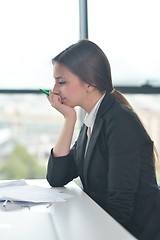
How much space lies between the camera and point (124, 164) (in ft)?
4.85

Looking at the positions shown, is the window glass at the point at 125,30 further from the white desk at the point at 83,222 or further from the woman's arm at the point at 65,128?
the white desk at the point at 83,222

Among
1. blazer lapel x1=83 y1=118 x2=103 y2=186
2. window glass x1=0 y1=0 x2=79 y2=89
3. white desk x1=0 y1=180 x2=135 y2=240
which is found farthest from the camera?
window glass x1=0 y1=0 x2=79 y2=89

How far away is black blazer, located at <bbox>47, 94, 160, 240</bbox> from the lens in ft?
4.80

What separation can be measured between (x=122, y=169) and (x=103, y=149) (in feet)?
0.51

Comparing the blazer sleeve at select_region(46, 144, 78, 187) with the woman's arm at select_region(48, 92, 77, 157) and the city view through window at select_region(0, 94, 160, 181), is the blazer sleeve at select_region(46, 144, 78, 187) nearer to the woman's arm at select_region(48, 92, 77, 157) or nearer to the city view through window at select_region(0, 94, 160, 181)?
the woman's arm at select_region(48, 92, 77, 157)

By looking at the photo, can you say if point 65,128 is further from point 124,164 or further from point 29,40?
point 29,40

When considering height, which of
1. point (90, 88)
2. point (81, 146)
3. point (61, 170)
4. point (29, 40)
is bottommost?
point (61, 170)

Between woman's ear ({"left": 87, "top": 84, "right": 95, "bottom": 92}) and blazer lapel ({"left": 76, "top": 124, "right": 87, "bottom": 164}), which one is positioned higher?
woman's ear ({"left": 87, "top": 84, "right": 95, "bottom": 92})

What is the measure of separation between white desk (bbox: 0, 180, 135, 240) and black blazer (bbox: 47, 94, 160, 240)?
11 cm

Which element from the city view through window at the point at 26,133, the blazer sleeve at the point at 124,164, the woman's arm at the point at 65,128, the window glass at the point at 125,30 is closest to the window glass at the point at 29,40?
the city view through window at the point at 26,133

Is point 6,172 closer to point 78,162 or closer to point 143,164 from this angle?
point 78,162

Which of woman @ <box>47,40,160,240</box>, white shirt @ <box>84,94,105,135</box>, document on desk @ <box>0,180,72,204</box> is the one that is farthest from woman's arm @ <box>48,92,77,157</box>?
document on desk @ <box>0,180,72,204</box>

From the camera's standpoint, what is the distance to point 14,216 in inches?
47.9

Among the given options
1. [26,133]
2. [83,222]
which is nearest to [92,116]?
[83,222]
